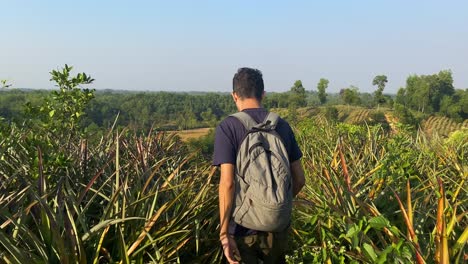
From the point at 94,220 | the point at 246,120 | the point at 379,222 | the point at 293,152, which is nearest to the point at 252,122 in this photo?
the point at 246,120

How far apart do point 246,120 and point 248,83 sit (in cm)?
21

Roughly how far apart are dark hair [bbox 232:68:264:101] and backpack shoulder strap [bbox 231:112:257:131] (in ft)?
0.38

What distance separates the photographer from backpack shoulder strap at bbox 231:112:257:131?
6.73ft

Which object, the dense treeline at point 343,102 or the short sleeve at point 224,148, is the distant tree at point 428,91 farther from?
the short sleeve at point 224,148

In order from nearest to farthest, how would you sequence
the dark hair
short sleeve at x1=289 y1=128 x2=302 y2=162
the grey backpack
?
1. the grey backpack
2. the dark hair
3. short sleeve at x1=289 y1=128 x2=302 y2=162

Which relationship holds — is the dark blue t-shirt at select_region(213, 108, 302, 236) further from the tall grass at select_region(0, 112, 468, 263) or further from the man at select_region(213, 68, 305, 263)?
the tall grass at select_region(0, 112, 468, 263)

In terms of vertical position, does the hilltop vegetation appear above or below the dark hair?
below

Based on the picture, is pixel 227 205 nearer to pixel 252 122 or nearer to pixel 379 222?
pixel 252 122

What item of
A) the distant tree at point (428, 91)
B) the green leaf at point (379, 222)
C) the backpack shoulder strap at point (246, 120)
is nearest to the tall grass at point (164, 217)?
the green leaf at point (379, 222)

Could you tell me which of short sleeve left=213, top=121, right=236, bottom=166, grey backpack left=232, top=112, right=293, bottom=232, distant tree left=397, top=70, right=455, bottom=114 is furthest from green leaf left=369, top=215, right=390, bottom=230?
distant tree left=397, top=70, right=455, bottom=114

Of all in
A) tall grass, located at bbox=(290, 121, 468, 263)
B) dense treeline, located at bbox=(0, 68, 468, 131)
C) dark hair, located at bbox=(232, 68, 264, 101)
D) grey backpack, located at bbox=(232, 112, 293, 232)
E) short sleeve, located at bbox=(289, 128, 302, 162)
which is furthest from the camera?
dense treeline, located at bbox=(0, 68, 468, 131)

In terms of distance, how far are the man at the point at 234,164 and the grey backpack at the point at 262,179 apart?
2.1 inches

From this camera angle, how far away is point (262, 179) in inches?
77.9

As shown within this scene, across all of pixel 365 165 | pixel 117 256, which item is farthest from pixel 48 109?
pixel 365 165
